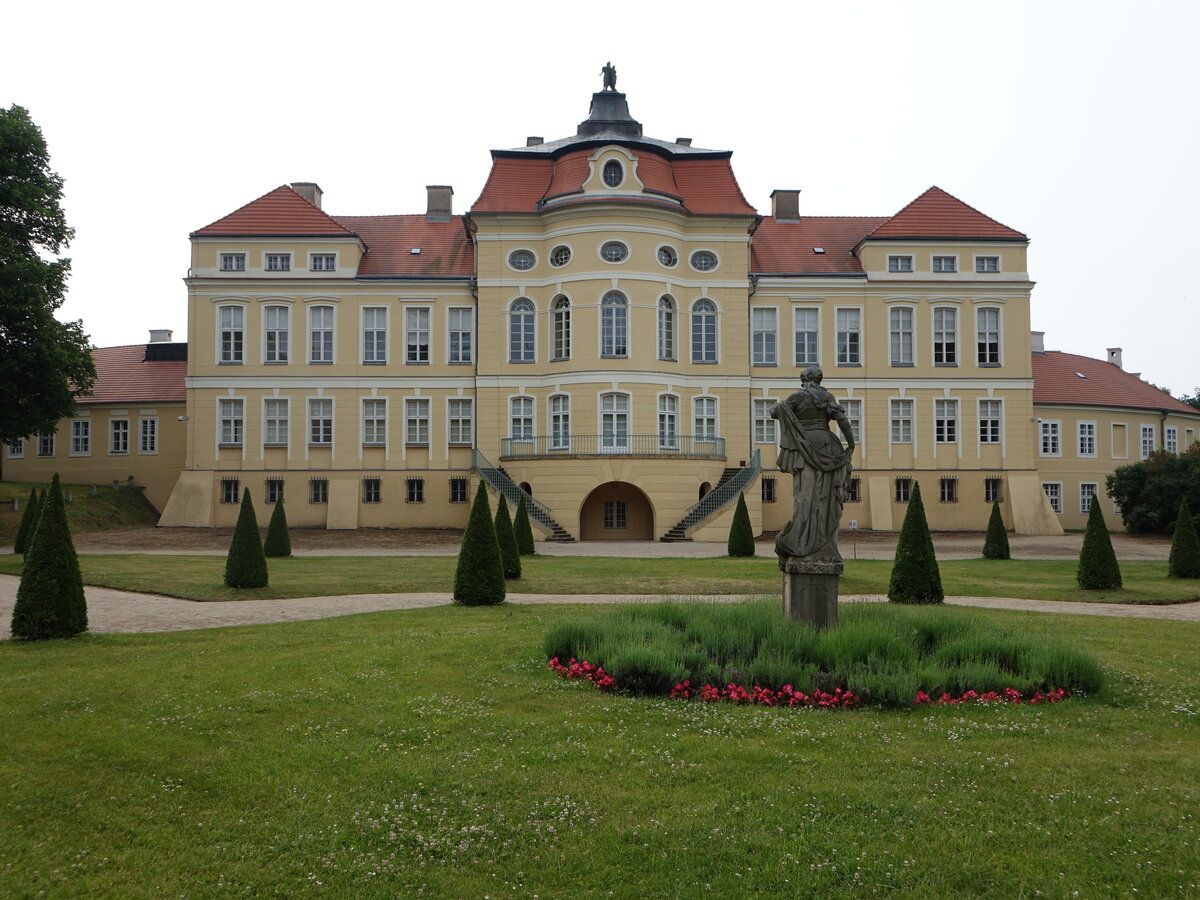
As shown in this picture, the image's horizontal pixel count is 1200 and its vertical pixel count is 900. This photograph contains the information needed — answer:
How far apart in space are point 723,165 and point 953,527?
17586 millimetres

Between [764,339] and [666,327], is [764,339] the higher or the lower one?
the lower one

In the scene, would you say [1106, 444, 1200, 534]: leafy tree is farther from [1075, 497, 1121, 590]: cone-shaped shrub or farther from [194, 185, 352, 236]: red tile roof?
[194, 185, 352, 236]: red tile roof

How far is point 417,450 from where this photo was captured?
3859 cm

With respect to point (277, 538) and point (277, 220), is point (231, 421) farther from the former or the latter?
point (277, 538)

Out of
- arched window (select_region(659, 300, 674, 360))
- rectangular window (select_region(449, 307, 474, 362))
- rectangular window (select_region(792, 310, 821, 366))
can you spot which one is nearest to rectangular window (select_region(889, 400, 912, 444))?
rectangular window (select_region(792, 310, 821, 366))

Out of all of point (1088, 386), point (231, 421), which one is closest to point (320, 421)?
point (231, 421)

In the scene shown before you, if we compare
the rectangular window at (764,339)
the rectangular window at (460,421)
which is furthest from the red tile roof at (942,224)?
the rectangular window at (460,421)

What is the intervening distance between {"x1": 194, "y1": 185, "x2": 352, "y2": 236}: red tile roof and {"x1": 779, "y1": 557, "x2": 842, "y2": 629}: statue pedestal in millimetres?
32406

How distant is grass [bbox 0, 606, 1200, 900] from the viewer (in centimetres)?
507

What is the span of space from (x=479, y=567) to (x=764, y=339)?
1015 inches

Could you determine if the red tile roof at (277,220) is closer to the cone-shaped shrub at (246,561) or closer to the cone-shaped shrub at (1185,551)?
the cone-shaped shrub at (246,561)

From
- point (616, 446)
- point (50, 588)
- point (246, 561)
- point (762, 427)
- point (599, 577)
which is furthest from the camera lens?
point (762, 427)

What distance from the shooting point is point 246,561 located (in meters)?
18.0

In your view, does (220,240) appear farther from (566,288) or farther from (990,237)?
→ (990,237)
